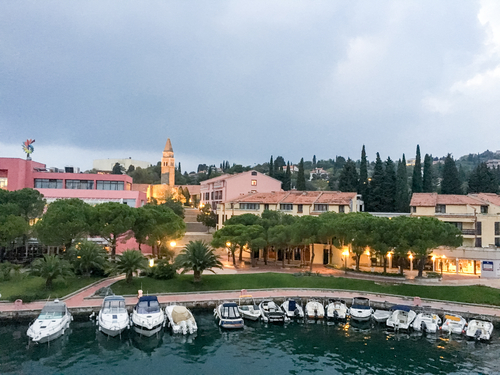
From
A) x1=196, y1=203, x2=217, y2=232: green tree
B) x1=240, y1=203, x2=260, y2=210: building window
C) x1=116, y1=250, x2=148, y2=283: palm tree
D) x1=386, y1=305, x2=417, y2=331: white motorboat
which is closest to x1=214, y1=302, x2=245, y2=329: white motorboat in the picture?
x1=116, y1=250, x2=148, y2=283: palm tree

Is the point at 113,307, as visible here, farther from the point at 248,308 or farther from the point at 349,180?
the point at 349,180

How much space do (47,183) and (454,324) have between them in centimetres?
6128

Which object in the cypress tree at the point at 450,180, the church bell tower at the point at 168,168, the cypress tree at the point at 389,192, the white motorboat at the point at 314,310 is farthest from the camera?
the church bell tower at the point at 168,168

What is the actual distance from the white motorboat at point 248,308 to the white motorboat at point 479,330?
54.5 feet

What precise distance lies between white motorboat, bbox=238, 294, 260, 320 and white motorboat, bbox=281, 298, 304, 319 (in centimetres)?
257

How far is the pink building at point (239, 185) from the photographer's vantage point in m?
75.4

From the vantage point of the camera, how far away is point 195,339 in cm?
2744

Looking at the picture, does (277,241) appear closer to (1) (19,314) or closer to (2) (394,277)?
(2) (394,277)

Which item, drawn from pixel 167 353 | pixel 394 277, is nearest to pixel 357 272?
pixel 394 277

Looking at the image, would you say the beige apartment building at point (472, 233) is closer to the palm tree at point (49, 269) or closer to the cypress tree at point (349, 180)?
Answer: the cypress tree at point (349, 180)

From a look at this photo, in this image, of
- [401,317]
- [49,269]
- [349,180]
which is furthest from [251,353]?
[349,180]

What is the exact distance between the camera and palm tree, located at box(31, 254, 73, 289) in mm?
33781

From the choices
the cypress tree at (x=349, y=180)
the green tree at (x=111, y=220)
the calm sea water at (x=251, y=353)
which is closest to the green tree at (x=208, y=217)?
the cypress tree at (x=349, y=180)

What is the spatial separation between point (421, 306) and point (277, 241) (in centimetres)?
1721
